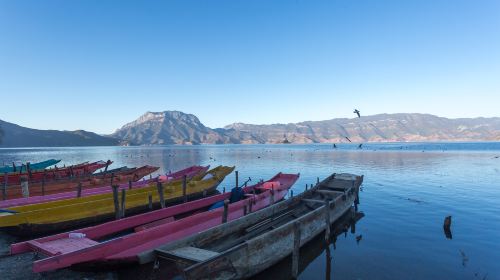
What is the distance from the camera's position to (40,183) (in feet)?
78.9

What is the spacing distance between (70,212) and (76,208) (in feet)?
1.30

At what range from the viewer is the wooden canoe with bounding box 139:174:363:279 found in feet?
27.3

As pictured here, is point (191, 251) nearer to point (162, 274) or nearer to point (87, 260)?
point (162, 274)

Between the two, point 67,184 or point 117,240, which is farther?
point 67,184

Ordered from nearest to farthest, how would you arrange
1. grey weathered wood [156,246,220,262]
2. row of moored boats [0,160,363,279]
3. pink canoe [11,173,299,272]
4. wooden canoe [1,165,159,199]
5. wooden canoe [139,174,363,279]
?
wooden canoe [139,174,363,279] → grey weathered wood [156,246,220,262] → row of moored boats [0,160,363,279] → pink canoe [11,173,299,272] → wooden canoe [1,165,159,199]

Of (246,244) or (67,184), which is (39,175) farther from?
(246,244)

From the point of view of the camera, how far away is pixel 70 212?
1568 cm

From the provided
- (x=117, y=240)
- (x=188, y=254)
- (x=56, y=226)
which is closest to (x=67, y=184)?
(x=56, y=226)

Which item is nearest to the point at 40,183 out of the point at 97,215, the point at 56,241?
the point at 97,215

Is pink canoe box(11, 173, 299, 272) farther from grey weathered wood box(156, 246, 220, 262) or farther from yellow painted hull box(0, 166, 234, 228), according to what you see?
yellow painted hull box(0, 166, 234, 228)

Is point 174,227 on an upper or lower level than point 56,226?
upper

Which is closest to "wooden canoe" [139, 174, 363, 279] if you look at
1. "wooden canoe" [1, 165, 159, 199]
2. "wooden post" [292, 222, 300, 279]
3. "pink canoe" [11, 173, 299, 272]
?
"wooden post" [292, 222, 300, 279]

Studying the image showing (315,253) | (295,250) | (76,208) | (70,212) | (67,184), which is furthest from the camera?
(67,184)

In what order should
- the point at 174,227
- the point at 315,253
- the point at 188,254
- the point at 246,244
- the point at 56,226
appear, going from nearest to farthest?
the point at 188,254 → the point at 246,244 → the point at 174,227 → the point at 315,253 → the point at 56,226
